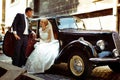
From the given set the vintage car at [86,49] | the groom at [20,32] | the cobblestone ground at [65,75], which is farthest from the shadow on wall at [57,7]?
the vintage car at [86,49]

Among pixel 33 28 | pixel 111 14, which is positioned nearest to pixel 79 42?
pixel 33 28

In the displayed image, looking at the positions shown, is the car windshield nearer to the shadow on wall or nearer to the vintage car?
the vintage car

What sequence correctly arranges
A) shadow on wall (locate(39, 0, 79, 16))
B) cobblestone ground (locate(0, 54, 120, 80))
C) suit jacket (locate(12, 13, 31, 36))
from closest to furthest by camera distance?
cobblestone ground (locate(0, 54, 120, 80)), suit jacket (locate(12, 13, 31, 36)), shadow on wall (locate(39, 0, 79, 16))

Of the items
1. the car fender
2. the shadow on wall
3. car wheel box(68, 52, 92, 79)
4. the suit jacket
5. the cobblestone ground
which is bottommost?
the cobblestone ground

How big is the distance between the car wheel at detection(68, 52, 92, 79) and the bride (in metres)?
0.87

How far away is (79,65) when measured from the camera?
6.62m

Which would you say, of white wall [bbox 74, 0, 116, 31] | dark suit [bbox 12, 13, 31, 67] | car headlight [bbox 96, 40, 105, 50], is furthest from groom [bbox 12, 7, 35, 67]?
white wall [bbox 74, 0, 116, 31]

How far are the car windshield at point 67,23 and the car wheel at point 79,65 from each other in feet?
3.92

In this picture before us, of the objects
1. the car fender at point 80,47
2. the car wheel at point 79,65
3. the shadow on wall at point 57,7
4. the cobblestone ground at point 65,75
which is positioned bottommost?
the cobblestone ground at point 65,75

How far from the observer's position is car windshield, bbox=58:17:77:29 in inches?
307

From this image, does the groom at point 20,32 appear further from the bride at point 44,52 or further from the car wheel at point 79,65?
the car wheel at point 79,65

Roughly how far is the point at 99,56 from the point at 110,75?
118 centimetres

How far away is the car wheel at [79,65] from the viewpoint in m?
6.41

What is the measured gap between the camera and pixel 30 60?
7984 millimetres
